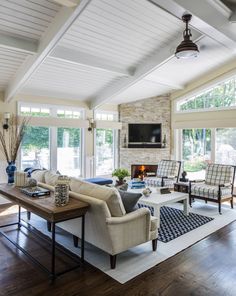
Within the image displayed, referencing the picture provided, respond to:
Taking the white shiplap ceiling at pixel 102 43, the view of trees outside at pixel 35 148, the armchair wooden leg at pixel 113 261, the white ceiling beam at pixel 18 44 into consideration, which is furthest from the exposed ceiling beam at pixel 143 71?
the armchair wooden leg at pixel 113 261

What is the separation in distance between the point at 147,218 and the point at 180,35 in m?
3.48

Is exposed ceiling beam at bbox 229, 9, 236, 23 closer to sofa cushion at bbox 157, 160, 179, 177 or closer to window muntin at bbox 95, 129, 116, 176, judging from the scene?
sofa cushion at bbox 157, 160, 179, 177

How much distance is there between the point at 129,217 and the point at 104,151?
5237 millimetres

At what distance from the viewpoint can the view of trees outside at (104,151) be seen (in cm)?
804

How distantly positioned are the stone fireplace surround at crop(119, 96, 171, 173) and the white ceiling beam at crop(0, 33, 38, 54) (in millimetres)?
4372

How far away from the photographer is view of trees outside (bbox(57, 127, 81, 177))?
7.07 meters

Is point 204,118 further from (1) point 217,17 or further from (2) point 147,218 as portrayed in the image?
(2) point 147,218

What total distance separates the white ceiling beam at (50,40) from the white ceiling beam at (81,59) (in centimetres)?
31

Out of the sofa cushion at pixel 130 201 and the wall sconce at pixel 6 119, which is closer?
the sofa cushion at pixel 130 201

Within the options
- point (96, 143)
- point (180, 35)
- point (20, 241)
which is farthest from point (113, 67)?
point (20, 241)

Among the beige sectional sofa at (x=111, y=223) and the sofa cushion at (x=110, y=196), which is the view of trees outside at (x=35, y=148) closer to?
the beige sectional sofa at (x=111, y=223)

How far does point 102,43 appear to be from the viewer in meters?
4.63

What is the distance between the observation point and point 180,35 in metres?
4.75

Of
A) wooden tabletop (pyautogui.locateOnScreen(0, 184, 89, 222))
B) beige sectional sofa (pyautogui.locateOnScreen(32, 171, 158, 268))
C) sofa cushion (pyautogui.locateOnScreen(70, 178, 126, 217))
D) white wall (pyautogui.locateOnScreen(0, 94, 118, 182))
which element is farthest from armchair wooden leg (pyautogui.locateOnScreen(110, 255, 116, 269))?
white wall (pyautogui.locateOnScreen(0, 94, 118, 182))
